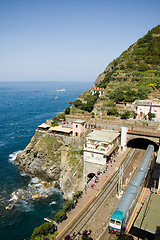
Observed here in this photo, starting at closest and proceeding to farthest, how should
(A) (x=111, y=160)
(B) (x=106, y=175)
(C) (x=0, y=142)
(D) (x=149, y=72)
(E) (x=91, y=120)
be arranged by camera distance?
(B) (x=106, y=175) < (A) (x=111, y=160) < (E) (x=91, y=120) < (C) (x=0, y=142) < (D) (x=149, y=72)

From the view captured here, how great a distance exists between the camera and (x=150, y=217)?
1587 centimetres

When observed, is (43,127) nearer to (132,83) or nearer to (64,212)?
(64,212)

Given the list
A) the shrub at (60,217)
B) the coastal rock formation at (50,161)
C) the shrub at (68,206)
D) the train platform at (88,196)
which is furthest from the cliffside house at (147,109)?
the shrub at (60,217)

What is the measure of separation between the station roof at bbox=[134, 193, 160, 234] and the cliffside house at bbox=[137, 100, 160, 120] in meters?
28.6

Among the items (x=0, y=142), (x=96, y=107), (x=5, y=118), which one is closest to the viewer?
(x=96, y=107)

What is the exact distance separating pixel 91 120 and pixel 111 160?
1428cm

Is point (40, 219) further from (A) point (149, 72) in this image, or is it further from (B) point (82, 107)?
(A) point (149, 72)

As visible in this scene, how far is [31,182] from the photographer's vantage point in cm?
3744

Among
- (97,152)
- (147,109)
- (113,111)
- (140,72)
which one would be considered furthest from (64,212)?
(140,72)

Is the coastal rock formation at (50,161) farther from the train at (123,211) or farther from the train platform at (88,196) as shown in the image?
the train at (123,211)

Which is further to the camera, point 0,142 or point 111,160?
point 0,142

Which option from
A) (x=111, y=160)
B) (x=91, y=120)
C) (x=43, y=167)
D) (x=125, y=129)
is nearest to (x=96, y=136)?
(x=111, y=160)

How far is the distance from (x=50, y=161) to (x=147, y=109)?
1023 inches

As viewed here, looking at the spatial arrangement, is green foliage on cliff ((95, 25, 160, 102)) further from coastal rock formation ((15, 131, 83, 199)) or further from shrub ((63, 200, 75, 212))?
shrub ((63, 200, 75, 212))
